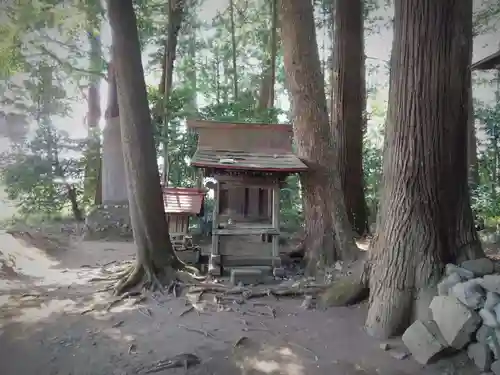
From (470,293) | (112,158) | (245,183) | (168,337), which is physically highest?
(112,158)

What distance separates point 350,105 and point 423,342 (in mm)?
3493

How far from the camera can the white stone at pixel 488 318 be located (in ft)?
7.95

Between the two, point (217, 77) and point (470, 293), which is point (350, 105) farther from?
point (217, 77)

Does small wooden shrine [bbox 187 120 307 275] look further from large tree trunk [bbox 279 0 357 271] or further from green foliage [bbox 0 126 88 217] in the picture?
green foliage [bbox 0 126 88 217]

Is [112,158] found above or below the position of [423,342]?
above

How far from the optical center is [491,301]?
2.50 m

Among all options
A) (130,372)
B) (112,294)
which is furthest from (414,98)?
(112,294)

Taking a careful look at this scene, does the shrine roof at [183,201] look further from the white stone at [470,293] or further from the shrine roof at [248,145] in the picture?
the white stone at [470,293]

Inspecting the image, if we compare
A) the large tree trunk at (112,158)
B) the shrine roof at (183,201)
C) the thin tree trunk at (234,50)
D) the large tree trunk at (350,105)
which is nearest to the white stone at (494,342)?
the large tree trunk at (350,105)

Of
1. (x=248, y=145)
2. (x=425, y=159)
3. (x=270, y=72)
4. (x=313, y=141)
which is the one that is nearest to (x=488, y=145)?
(x=270, y=72)

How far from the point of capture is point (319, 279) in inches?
175

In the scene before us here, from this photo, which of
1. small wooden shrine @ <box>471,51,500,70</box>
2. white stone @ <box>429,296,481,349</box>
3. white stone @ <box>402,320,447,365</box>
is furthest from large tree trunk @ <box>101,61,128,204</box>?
white stone @ <box>429,296,481,349</box>

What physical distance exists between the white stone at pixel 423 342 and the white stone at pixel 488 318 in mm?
277

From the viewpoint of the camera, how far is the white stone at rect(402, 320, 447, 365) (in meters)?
2.59
